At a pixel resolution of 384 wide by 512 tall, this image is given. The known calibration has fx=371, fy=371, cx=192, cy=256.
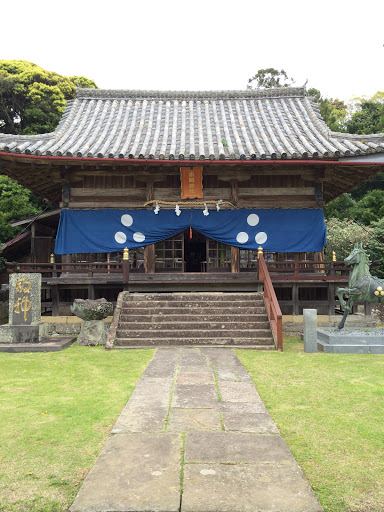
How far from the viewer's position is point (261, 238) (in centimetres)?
1281

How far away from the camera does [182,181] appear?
12.9 m

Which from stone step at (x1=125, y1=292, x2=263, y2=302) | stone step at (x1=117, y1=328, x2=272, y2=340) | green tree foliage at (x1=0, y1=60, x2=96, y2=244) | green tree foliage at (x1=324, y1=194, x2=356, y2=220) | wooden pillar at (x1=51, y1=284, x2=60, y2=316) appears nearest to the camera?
stone step at (x1=117, y1=328, x2=272, y2=340)

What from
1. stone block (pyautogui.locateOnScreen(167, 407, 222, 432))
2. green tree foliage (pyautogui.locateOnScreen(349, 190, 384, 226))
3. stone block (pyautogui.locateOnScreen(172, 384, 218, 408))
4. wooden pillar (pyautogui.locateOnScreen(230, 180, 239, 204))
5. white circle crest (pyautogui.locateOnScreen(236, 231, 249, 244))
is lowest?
stone block (pyautogui.locateOnScreen(172, 384, 218, 408))

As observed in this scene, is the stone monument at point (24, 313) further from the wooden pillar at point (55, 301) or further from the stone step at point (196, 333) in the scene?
the stone step at point (196, 333)

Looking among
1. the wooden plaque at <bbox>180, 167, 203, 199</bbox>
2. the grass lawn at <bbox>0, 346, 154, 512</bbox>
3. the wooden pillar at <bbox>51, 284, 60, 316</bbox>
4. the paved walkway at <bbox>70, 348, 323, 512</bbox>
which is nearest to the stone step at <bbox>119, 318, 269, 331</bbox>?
the grass lawn at <bbox>0, 346, 154, 512</bbox>

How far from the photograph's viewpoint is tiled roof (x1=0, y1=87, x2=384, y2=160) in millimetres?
12086

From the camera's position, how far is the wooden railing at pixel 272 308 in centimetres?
888

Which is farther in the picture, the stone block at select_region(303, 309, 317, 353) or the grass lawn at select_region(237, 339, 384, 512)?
the stone block at select_region(303, 309, 317, 353)

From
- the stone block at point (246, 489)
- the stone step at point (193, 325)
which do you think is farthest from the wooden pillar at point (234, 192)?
the stone block at point (246, 489)

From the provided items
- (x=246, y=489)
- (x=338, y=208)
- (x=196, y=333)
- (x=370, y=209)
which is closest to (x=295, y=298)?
(x=196, y=333)

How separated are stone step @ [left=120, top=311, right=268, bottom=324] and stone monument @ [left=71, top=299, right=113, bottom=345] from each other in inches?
23.4

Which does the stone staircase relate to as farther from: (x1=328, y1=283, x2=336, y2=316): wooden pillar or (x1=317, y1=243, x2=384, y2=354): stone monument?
(x1=328, y1=283, x2=336, y2=316): wooden pillar

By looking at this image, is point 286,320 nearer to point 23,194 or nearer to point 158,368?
point 158,368

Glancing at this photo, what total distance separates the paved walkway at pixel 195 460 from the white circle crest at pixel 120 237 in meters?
7.79
